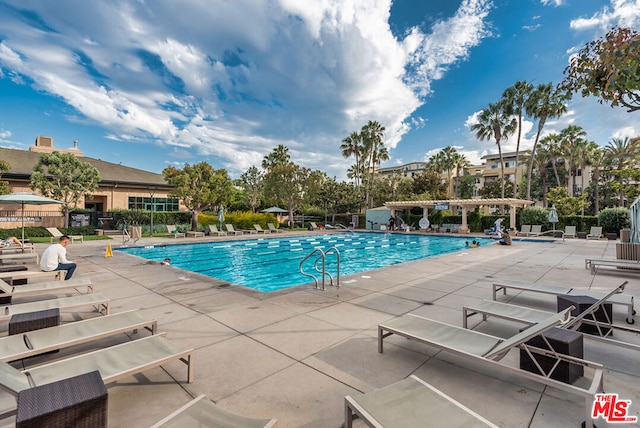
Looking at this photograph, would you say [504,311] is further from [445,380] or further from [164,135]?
[164,135]

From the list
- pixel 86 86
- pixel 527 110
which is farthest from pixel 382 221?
pixel 86 86

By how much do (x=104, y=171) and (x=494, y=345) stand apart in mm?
33825

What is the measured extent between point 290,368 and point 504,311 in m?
3.09

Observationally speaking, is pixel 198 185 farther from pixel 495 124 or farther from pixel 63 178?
pixel 495 124

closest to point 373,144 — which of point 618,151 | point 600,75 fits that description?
point 618,151

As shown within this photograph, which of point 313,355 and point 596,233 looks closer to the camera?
point 313,355

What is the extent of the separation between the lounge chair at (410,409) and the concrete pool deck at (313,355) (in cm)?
45

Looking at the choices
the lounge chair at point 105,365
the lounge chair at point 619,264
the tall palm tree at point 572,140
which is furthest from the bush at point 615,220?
the lounge chair at point 105,365

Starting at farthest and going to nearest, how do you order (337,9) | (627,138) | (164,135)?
(627,138), (164,135), (337,9)

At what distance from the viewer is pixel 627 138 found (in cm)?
3666

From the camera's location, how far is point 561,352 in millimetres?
2770

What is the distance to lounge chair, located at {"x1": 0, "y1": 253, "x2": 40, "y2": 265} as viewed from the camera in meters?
9.06

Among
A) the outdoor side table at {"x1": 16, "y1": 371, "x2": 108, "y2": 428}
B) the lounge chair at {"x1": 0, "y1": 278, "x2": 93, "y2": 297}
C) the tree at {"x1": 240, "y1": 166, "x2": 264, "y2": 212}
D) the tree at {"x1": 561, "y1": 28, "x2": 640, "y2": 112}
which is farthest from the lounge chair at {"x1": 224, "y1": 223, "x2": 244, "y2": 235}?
the outdoor side table at {"x1": 16, "y1": 371, "x2": 108, "y2": 428}
